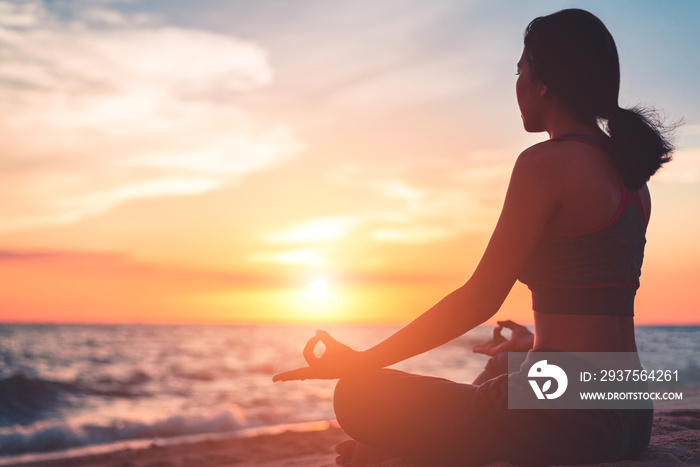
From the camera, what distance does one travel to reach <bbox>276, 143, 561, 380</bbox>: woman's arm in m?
1.80

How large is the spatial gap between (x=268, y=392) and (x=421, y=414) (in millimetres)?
12800

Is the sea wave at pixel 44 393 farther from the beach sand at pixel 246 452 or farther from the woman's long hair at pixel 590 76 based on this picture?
the woman's long hair at pixel 590 76

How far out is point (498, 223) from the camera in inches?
73.7

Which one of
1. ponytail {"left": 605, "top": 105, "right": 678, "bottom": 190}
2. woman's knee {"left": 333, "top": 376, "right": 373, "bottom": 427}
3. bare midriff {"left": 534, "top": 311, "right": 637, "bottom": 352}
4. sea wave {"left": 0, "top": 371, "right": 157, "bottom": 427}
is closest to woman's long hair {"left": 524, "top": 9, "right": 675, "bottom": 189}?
ponytail {"left": 605, "top": 105, "right": 678, "bottom": 190}

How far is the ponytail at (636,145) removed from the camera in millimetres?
1887

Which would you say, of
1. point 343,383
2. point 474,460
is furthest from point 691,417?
point 343,383

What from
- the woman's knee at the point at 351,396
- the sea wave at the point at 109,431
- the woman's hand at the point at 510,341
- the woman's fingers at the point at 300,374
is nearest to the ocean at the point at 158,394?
the sea wave at the point at 109,431

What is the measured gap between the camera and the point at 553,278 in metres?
1.85

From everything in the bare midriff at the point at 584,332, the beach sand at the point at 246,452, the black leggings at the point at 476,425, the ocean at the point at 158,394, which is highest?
the bare midriff at the point at 584,332

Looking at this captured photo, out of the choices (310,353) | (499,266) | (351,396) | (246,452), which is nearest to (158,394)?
(246,452)

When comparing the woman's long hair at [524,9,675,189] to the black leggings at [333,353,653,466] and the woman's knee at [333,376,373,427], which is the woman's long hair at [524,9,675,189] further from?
the woman's knee at [333,376,373,427]

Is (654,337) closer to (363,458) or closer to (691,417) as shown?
(691,417)

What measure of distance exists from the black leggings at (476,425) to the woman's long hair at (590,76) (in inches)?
36.0

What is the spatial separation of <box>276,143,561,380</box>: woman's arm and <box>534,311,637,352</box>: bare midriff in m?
0.20
